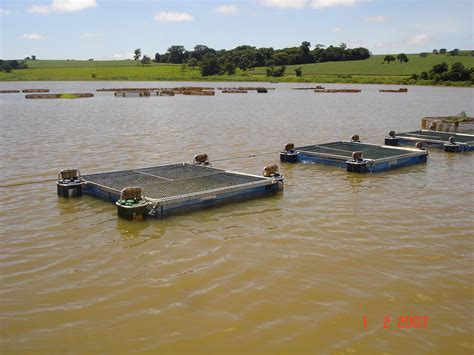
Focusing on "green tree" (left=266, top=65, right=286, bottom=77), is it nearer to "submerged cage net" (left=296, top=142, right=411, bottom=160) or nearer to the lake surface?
"submerged cage net" (left=296, top=142, right=411, bottom=160)

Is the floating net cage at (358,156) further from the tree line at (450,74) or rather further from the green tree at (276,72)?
the green tree at (276,72)

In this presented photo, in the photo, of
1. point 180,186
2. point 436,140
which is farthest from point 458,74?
point 180,186

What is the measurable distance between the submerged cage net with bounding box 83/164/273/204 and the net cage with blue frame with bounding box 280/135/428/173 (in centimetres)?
369

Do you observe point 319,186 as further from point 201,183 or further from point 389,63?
point 389,63

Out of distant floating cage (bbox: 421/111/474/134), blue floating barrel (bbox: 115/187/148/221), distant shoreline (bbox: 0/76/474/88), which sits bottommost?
blue floating barrel (bbox: 115/187/148/221)

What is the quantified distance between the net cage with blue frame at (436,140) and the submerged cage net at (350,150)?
1552mm

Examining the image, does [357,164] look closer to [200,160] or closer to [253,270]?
[200,160]

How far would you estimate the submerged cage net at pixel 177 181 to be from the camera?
1033cm

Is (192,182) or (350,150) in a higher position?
(350,150)

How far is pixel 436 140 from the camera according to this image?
19.8 meters

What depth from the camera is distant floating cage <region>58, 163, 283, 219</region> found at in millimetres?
9547

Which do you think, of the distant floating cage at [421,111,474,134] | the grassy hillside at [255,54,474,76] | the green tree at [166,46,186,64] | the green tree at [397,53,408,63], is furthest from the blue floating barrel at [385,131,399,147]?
the green tree at [166,46,186,64]

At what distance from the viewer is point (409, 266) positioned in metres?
7.45

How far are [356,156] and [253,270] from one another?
780cm
